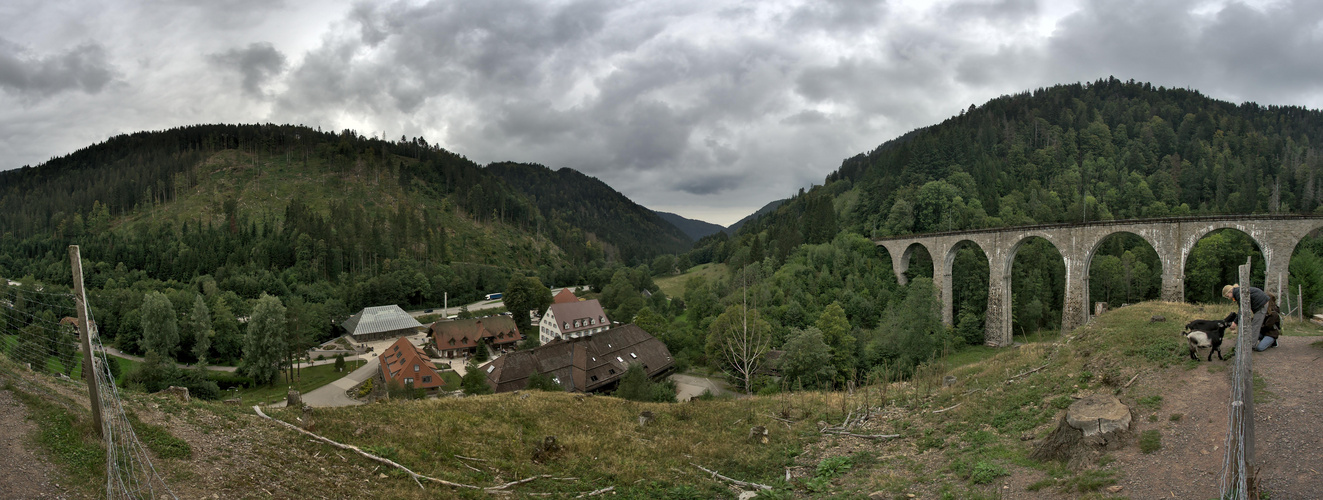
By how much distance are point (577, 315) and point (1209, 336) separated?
5370cm

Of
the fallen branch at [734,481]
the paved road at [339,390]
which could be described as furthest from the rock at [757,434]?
the paved road at [339,390]

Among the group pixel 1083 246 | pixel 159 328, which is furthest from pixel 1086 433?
pixel 159 328

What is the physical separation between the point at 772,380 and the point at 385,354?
34330 millimetres

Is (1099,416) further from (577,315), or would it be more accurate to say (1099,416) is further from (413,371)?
(577,315)

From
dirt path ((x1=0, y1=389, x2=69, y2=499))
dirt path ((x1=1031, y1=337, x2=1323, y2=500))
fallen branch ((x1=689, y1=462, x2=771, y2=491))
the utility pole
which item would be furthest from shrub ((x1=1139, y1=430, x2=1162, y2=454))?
the utility pole

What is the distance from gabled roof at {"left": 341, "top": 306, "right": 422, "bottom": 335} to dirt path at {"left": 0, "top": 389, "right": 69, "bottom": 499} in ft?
200

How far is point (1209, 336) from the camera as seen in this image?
11.2 meters

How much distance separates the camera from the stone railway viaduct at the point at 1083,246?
30.7 m

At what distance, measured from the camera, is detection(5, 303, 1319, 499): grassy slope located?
375 inches

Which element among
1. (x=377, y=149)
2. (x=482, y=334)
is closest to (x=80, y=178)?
(x=377, y=149)

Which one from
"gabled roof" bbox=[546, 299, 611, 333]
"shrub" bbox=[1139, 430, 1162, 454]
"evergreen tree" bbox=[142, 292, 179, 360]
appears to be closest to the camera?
"shrub" bbox=[1139, 430, 1162, 454]

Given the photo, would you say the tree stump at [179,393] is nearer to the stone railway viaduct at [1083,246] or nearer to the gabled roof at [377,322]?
the stone railway viaduct at [1083,246]

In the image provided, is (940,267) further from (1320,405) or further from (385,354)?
(385,354)

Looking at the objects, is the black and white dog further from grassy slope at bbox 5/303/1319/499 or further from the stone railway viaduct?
the stone railway viaduct
